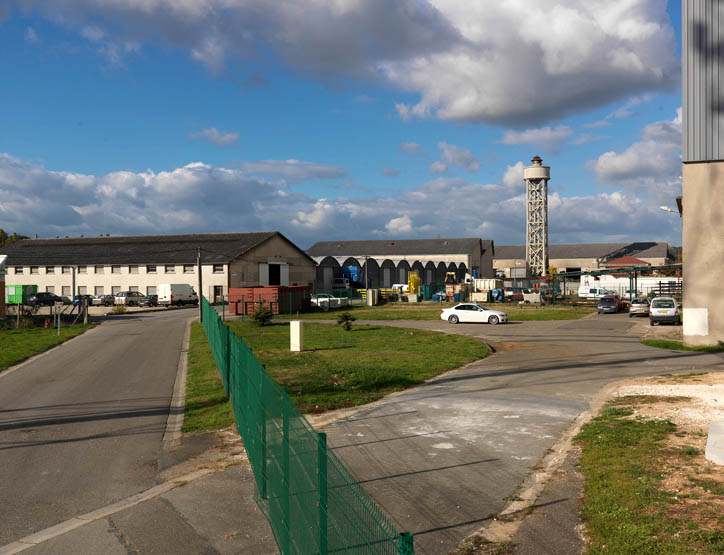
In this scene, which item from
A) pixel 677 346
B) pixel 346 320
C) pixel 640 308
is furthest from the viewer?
pixel 640 308

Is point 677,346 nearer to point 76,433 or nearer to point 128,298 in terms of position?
point 76,433

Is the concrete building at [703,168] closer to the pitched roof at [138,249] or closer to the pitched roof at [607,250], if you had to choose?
the pitched roof at [138,249]

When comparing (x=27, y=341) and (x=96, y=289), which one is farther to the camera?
(x=96, y=289)

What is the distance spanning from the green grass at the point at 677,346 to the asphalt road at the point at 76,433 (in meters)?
20.0

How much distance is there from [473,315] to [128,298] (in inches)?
1551

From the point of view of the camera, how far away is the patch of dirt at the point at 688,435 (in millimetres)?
7258

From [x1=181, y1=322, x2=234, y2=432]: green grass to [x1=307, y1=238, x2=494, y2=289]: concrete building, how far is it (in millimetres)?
63273

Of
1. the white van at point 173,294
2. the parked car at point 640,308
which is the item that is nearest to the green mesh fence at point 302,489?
the parked car at point 640,308

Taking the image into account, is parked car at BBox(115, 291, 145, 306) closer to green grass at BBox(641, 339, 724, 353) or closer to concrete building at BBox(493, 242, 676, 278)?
green grass at BBox(641, 339, 724, 353)

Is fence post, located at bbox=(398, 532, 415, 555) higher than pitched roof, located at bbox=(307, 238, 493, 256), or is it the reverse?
pitched roof, located at bbox=(307, 238, 493, 256)

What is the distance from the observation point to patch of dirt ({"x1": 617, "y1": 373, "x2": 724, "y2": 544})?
23.8 ft

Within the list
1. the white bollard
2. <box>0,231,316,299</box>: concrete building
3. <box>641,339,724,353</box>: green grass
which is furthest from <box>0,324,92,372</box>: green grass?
<box>0,231,316,299</box>: concrete building

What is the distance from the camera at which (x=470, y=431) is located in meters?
11.6

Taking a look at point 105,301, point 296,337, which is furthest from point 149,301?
point 296,337
